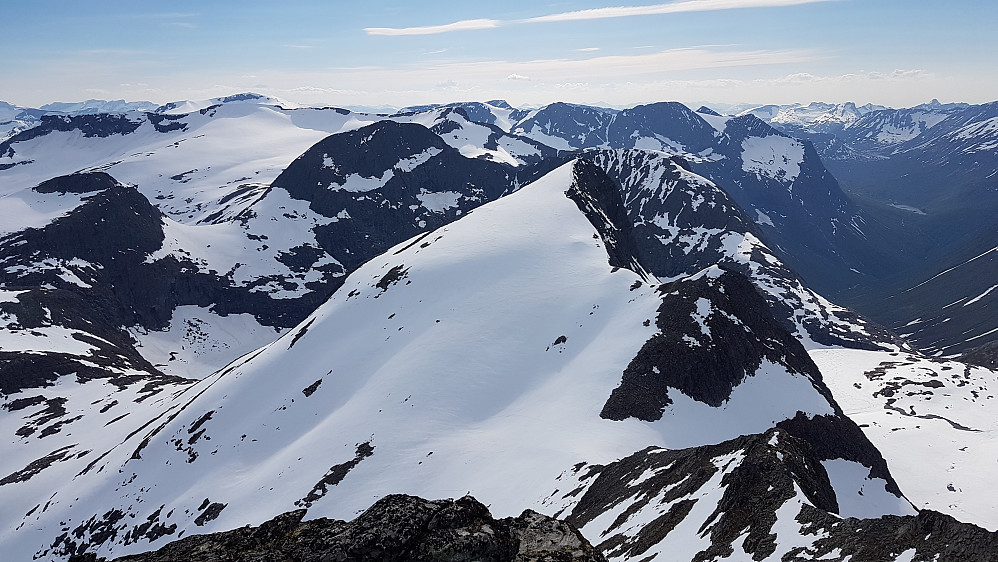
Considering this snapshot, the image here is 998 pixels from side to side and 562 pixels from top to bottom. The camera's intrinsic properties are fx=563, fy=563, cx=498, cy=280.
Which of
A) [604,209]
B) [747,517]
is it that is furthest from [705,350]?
[604,209]

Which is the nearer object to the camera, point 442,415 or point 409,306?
point 442,415

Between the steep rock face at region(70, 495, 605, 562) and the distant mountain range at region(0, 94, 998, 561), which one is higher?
the steep rock face at region(70, 495, 605, 562)

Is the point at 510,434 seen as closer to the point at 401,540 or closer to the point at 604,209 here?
the point at 401,540

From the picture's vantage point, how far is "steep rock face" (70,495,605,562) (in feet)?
50.2

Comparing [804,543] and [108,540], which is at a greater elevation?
[804,543]

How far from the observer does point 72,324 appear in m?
157

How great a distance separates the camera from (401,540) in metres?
15.4

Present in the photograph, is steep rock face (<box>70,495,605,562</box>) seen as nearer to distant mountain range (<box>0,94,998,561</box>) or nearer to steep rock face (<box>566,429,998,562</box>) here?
distant mountain range (<box>0,94,998,561</box>)

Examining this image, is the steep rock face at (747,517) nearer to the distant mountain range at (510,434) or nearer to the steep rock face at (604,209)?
the distant mountain range at (510,434)

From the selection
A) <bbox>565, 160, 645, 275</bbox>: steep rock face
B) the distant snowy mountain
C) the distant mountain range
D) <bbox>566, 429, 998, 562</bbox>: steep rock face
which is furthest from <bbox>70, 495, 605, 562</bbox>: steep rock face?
<bbox>565, 160, 645, 275</bbox>: steep rock face

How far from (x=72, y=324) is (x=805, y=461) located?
603 ft

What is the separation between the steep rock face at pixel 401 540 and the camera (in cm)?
1531

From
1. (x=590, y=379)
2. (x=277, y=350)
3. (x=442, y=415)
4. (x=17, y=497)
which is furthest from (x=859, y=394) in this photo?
(x=17, y=497)

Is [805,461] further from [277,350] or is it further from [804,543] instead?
[277,350]
